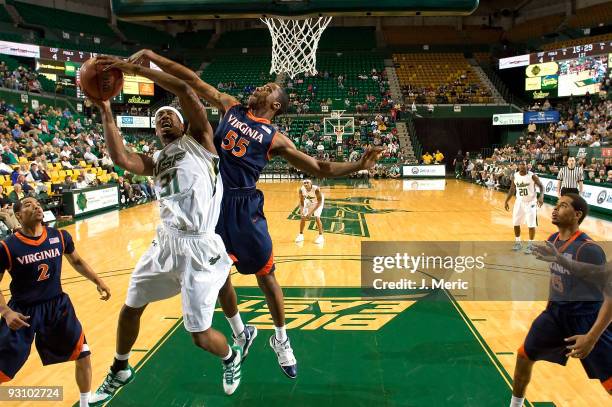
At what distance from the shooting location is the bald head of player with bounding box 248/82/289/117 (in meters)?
3.84

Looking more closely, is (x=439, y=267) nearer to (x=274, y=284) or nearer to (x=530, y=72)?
(x=274, y=284)

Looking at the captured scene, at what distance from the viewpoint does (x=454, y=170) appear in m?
31.3

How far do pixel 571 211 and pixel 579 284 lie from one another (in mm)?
493

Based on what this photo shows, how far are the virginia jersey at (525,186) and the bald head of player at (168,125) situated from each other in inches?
304

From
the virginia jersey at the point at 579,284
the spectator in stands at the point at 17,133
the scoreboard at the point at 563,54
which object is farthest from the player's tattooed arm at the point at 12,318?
the scoreboard at the point at 563,54

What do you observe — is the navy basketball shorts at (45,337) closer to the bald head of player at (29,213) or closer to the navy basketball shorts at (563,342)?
the bald head of player at (29,213)

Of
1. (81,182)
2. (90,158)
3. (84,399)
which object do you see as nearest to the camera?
(84,399)

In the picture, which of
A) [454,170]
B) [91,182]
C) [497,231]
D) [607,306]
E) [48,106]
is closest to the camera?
[607,306]

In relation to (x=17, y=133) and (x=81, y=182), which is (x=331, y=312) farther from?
(x=17, y=133)

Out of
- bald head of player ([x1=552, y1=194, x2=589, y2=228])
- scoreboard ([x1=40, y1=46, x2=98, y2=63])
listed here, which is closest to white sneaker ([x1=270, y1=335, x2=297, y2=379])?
bald head of player ([x1=552, y1=194, x2=589, y2=228])

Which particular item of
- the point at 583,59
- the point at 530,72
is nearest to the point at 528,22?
the point at 530,72

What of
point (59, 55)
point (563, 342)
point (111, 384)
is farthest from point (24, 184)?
point (59, 55)

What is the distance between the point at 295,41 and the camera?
850cm

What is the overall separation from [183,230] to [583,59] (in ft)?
92.4
